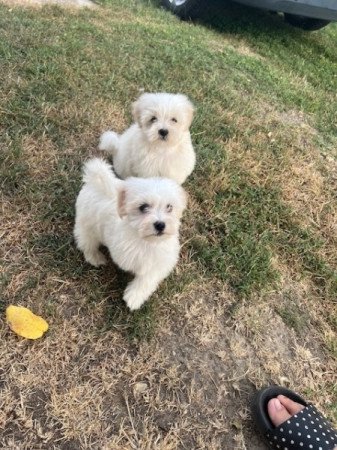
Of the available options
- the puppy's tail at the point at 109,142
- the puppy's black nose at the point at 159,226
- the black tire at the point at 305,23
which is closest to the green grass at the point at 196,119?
the puppy's tail at the point at 109,142

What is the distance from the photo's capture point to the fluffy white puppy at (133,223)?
2.35 m

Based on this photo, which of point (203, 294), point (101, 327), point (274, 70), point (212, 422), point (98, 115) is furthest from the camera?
point (274, 70)

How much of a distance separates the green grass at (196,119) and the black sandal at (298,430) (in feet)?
2.64

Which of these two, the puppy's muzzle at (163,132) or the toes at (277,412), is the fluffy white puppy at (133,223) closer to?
the puppy's muzzle at (163,132)

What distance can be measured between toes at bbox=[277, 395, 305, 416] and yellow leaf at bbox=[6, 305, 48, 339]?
1.36 metres

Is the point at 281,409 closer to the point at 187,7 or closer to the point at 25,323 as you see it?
the point at 25,323

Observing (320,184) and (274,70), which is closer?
(320,184)

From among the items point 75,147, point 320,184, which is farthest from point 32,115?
point 320,184

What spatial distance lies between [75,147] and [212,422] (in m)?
2.22

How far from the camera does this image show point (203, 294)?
3.03 meters

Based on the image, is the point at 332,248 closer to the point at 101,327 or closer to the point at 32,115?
the point at 101,327

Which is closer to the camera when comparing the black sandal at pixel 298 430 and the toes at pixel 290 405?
the black sandal at pixel 298 430

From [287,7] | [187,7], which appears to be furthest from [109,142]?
[187,7]

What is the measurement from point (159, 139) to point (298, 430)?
1909mm
